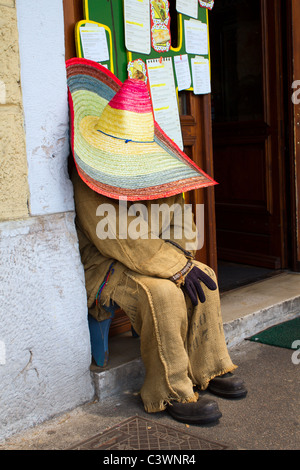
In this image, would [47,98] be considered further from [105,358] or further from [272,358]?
[272,358]

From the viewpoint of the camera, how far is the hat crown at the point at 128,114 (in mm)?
2768

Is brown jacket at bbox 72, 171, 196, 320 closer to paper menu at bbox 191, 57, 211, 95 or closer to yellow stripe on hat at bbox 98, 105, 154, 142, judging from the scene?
yellow stripe on hat at bbox 98, 105, 154, 142

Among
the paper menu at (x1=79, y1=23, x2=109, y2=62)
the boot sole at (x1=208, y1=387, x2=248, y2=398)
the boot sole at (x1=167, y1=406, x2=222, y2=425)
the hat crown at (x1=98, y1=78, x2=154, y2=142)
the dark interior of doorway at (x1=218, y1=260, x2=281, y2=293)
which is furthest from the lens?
the dark interior of doorway at (x1=218, y1=260, x2=281, y2=293)

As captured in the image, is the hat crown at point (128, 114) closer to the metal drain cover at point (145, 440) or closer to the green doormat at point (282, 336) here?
the metal drain cover at point (145, 440)

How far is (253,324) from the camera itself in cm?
390

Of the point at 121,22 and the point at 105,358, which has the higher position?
the point at 121,22

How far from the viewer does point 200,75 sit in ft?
12.9

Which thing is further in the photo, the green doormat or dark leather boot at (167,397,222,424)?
the green doormat

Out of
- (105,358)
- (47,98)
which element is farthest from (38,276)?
(47,98)

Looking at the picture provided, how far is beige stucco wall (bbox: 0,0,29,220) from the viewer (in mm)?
2510

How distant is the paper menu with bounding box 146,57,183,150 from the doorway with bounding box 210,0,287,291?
4.94 feet

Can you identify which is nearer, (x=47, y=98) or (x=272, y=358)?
(x=47, y=98)

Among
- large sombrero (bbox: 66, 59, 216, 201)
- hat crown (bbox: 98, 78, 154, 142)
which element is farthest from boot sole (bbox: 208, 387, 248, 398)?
hat crown (bbox: 98, 78, 154, 142)

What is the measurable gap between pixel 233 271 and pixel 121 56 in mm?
2559
